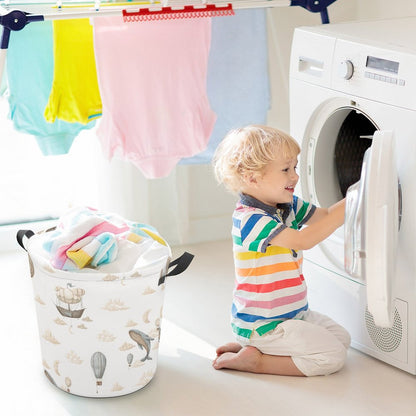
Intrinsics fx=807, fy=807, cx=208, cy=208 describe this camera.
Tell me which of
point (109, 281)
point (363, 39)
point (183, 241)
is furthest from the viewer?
point (183, 241)

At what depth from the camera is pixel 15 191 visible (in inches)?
118

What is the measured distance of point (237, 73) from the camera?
262cm

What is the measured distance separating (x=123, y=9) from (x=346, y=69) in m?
0.61

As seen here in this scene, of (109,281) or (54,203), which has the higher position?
(109,281)

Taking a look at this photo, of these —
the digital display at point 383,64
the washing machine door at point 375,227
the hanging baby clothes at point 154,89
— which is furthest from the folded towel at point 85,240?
the digital display at point 383,64

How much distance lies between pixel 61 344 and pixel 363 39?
3.42ft

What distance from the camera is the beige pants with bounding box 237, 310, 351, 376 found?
204cm

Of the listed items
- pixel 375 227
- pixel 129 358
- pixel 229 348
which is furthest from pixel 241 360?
pixel 375 227

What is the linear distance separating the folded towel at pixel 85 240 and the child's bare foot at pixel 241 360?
1.24ft

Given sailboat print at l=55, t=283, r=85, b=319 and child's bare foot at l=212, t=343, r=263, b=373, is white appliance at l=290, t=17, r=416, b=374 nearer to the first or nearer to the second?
child's bare foot at l=212, t=343, r=263, b=373

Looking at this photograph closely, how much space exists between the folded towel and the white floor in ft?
1.13

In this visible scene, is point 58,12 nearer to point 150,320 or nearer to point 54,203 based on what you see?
point 150,320

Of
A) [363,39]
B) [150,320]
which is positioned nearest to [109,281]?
[150,320]

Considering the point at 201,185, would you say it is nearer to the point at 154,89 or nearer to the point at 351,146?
the point at 154,89
